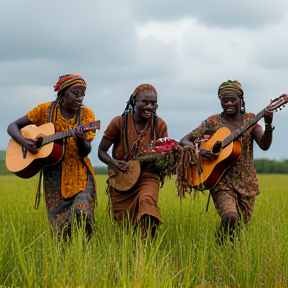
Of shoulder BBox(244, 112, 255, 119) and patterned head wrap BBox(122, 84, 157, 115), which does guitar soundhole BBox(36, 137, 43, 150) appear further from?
shoulder BBox(244, 112, 255, 119)

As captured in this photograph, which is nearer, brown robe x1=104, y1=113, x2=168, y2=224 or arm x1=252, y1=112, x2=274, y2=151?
arm x1=252, y1=112, x2=274, y2=151

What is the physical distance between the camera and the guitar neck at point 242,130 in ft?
19.6

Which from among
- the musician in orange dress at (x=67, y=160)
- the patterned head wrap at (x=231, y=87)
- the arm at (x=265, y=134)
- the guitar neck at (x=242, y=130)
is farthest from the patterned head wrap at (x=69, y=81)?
the arm at (x=265, y=134)

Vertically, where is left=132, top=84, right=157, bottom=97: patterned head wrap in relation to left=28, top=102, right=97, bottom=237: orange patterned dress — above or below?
above

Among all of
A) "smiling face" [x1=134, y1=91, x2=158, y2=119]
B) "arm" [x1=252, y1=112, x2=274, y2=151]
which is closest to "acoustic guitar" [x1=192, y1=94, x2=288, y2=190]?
"arm" [x1=252, y1=112, x2=274, y2=151]

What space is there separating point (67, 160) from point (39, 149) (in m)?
0.31

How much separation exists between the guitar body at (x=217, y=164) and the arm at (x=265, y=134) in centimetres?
19

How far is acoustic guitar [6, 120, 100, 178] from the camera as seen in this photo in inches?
242

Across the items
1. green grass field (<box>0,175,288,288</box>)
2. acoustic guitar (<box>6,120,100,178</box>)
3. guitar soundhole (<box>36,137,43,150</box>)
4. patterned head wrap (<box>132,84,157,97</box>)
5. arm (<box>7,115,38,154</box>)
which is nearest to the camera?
green grass field (<box>0,175,288,288</box>)

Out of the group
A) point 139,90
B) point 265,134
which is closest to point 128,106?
point 139,90

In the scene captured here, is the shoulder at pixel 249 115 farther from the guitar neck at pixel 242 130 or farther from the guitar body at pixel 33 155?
the guitar body at pixel 33 155

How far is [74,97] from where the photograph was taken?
617cm

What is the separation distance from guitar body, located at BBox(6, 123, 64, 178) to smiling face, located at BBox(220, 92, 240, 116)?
162 centimetres

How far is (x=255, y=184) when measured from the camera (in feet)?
21.0
